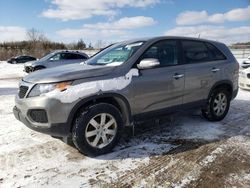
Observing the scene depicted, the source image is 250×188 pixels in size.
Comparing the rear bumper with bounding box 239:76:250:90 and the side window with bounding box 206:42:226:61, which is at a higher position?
the side window with bounding box 206:42:226:61

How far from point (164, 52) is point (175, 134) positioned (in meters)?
1.44

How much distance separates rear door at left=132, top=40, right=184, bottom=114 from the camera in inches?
181

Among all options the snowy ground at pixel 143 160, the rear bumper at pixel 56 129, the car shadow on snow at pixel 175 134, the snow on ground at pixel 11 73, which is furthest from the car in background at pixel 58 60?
the rear bumper at pixel 56 129

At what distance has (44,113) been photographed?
157 inches

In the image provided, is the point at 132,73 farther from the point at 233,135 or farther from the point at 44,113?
the point at 233,135

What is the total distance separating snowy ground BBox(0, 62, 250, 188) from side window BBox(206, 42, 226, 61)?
4.29ft

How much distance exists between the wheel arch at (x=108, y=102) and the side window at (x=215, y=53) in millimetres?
2233

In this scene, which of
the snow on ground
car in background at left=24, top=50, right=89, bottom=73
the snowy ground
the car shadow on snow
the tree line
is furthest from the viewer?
the tree line

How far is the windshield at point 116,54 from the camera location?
4703mm

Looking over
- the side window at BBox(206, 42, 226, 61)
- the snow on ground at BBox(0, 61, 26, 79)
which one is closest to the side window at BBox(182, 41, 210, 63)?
the side window at BBox(206, 42, 226, 61)

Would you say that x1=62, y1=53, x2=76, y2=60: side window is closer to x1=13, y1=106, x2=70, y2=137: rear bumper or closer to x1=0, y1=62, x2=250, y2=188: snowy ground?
x1=0, y1=62, x2=250, y2=188: snowy ground

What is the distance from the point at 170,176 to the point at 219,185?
58 centimetres

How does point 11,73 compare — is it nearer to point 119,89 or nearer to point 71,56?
point 71,56

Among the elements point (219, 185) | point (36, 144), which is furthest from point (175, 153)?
point (36, 144)
